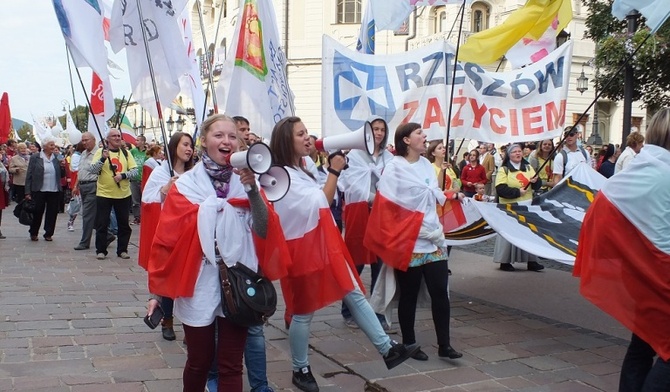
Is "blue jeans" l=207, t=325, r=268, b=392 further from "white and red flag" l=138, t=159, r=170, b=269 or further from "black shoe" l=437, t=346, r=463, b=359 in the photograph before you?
"white and red flag" l=138, t=159, r=170, b=269

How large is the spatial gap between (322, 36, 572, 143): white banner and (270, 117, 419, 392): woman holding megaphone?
253 centimetres

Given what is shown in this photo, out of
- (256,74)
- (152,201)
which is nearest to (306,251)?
(152,201)

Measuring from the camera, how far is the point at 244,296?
3.55 m

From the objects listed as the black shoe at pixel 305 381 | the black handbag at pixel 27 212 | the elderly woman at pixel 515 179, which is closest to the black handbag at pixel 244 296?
the black shoe at pixel 305 381

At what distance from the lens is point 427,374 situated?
510 cm

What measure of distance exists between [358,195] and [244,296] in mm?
3068

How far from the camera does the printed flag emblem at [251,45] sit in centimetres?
736

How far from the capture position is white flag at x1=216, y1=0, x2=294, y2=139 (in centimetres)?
725

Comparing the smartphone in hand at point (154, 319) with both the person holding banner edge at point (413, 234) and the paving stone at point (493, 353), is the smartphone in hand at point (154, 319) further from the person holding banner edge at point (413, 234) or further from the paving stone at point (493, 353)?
the paving stone at point (493, 353)

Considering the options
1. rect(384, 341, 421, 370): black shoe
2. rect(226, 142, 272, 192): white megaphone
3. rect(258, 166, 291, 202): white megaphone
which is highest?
rect(226, 142, 272, 192): white megaphone

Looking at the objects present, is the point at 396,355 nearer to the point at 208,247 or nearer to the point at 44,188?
the point at 208,247

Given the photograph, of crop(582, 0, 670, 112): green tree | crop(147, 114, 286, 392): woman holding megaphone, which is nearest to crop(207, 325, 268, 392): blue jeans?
crop(147, 114, 286, 392): woman holding megaphone

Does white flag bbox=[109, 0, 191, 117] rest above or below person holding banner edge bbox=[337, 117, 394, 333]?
above

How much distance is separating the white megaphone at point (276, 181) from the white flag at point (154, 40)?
9.65ft
